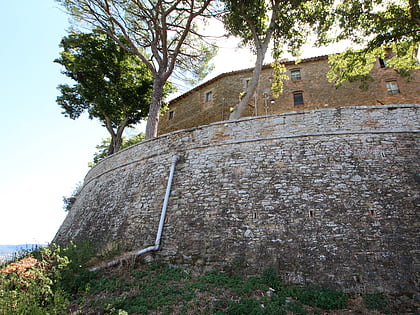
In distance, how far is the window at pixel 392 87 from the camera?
15.0 metres

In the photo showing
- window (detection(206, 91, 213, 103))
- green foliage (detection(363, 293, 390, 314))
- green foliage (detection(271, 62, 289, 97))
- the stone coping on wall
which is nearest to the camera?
green foliage (detection(363, 293, 390, 314))

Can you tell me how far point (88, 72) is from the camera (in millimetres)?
13594

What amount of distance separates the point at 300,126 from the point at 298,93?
36.8 feet

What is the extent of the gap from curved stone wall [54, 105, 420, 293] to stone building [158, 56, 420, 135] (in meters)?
9.24

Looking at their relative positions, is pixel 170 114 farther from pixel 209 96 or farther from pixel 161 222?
pixel 161 222

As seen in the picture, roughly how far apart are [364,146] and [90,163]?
1832 cm

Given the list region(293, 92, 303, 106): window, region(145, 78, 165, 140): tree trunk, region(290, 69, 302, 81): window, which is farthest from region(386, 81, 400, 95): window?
region(145, 78, 165, 140): tree trunk

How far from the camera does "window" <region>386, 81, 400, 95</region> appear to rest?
15.0 metres

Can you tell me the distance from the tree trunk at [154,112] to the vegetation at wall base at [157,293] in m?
7.27

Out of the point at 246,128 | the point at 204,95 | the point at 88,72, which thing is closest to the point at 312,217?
the point at 246,128

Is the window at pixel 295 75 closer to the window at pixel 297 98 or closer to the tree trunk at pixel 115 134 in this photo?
the window at pixel 297 98

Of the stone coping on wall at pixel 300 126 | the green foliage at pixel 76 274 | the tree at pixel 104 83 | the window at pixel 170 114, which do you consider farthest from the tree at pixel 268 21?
the window at pixel 170 114

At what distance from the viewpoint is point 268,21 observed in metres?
11.9

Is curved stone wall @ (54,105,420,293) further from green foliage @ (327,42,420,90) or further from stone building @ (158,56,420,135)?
stone building @ (158,56,420,135)
